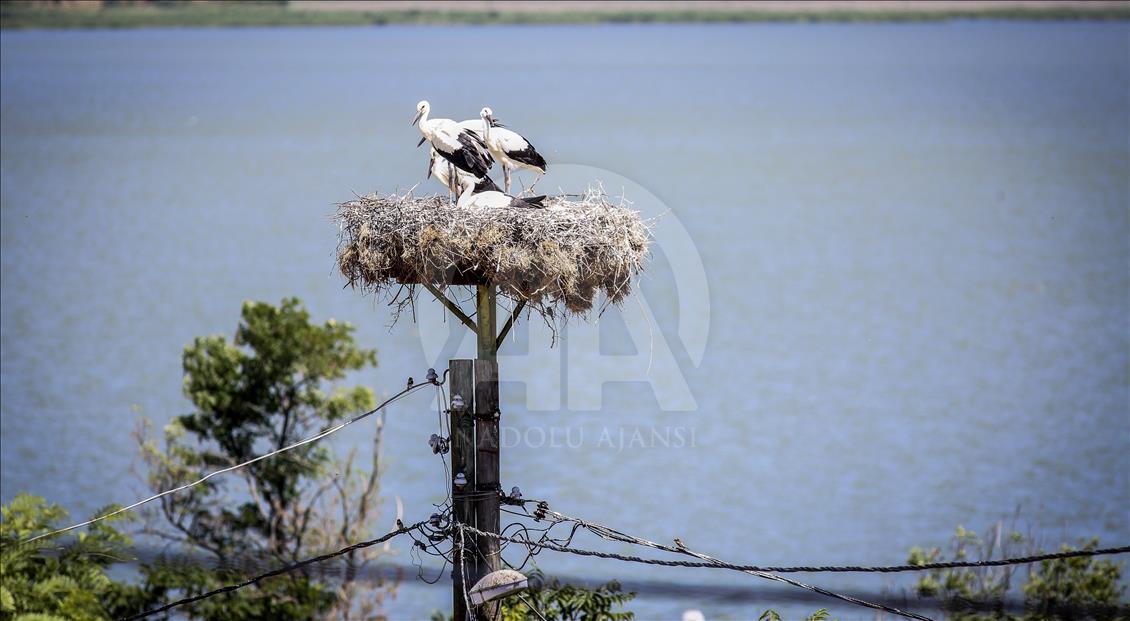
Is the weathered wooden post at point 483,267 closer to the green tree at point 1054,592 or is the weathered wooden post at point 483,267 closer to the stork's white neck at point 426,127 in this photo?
the stork's white neck at point 426,127

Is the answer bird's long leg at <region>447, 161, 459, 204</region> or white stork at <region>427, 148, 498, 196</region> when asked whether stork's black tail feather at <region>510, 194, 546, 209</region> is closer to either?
white stork at <region>427, 148, 498, 196</region>

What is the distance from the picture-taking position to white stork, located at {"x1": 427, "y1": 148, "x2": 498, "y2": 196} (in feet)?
33.1

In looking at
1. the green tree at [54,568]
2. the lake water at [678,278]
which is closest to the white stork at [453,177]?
the lake water at [678,278]

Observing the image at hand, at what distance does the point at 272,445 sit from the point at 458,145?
32.1 ft

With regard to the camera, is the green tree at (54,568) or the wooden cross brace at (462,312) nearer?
the wooden cross brace at (462,312)

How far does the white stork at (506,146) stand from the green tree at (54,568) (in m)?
5.69

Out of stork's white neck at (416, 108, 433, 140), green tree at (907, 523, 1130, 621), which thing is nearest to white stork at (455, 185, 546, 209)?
stork's white neck at (416, 108, 433, 140)

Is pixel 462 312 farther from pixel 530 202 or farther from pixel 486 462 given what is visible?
pixel 486 462

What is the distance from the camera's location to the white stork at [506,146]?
10172mm

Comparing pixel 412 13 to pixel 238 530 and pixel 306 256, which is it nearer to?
pixel 306 256

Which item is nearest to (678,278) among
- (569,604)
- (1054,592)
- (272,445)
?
(272,445)

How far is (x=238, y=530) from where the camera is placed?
1870 centimetres

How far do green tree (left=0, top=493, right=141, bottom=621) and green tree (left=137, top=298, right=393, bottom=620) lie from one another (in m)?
2.35

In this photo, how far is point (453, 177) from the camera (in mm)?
10297
